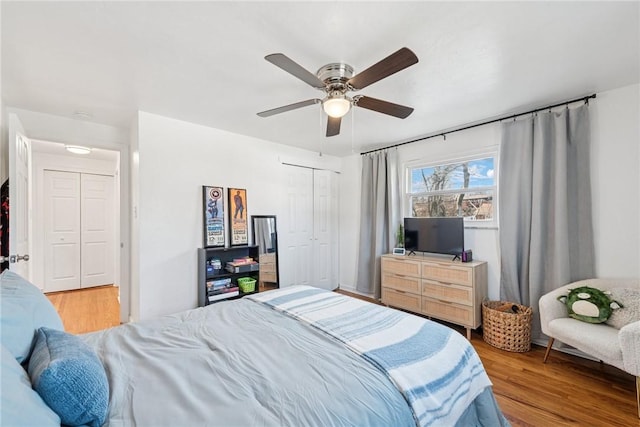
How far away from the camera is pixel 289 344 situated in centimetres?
143

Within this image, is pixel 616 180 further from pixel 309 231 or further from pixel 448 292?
pixel 309 231

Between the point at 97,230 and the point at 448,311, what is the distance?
5.91 m

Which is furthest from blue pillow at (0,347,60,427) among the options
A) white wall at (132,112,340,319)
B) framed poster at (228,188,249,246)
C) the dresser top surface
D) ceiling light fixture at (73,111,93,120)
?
the dresser top surface

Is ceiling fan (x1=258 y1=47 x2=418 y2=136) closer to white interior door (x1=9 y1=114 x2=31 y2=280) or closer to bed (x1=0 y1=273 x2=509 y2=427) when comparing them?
bed (x1=0 y1=273 x2=509 y2=427)

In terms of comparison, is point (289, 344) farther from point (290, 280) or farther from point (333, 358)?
point (290, 280)

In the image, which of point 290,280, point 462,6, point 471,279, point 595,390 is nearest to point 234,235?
point 290,280

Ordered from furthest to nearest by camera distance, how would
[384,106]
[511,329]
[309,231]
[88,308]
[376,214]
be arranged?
[309,231] < [376,214] < [88,308] < [511,329] < [384,106]

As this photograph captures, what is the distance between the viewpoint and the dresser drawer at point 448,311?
2955mm

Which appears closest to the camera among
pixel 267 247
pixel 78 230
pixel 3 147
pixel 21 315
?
pixel 21 315

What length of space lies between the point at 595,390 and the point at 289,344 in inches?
94.5

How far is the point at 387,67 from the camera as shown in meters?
1.53

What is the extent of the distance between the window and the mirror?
6.54ft

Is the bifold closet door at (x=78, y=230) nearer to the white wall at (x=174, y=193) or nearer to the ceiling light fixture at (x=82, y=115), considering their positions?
the ceiling light fixture at (x=82, y=115)

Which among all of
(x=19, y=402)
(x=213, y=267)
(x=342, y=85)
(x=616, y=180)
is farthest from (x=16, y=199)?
(x=616, y=180)
